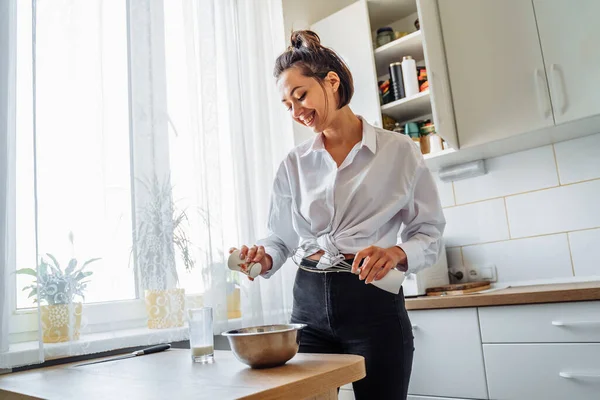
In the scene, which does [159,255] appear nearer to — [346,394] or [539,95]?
[346,394]

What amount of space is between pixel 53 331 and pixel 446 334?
4.08 feet

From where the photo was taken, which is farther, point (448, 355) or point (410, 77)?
point (410, 77)

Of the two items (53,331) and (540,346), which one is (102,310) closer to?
(53,331)

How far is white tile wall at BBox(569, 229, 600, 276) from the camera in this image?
1984 mm

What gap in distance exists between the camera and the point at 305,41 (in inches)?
54.6

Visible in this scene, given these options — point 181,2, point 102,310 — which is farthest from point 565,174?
point 102,310

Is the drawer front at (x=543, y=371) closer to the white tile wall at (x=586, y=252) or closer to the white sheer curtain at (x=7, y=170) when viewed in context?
the white tile wall at (x=586, y=252)

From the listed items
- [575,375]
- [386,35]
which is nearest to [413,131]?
[386,35]

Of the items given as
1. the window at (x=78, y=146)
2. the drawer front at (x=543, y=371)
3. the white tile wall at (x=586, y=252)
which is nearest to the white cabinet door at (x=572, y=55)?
the white tile wall at (x=586, y=252)

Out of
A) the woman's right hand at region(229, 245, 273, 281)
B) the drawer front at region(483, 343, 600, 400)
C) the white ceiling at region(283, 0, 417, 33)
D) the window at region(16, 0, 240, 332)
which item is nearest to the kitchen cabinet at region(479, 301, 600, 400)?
the drawer front at region(483, 343, 600, 400)

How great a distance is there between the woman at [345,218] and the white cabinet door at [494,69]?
830 millimetres

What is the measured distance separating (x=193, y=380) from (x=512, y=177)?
1.74 meters

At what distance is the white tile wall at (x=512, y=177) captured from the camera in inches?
83.7

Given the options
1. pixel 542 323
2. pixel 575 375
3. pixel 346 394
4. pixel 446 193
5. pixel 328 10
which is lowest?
pixel 346 394
